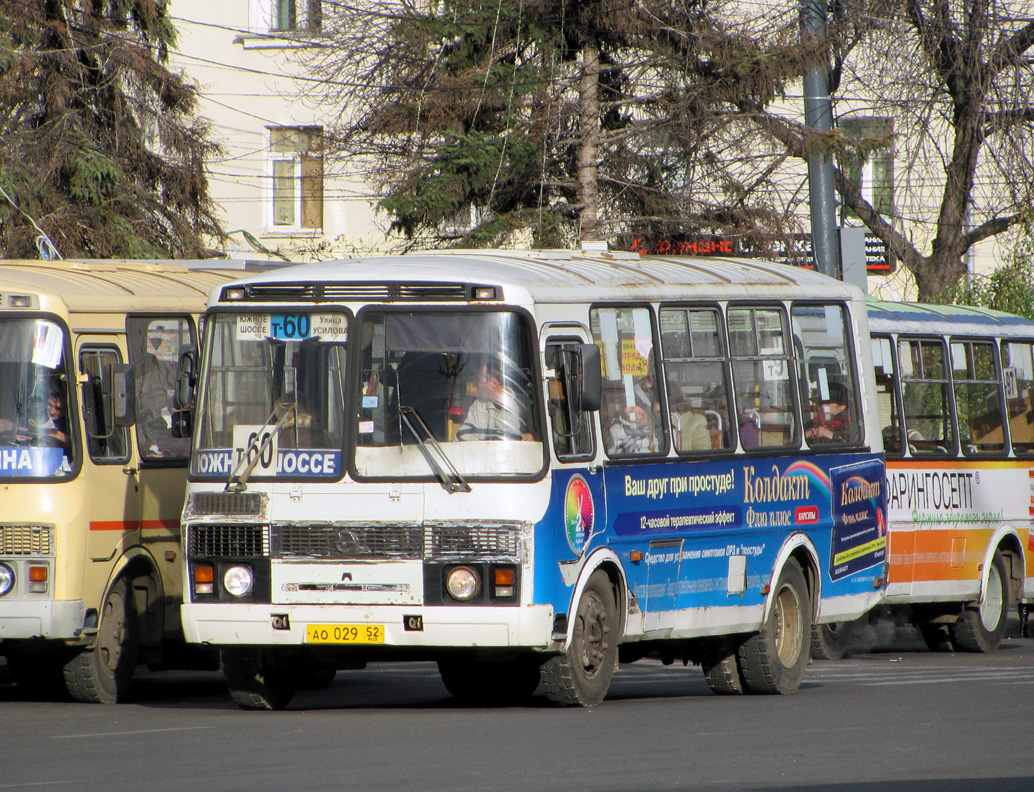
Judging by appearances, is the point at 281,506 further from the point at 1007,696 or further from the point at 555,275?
the point at 1007,696

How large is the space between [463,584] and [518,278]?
5.90 ft

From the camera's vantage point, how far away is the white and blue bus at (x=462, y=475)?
10.7 metres

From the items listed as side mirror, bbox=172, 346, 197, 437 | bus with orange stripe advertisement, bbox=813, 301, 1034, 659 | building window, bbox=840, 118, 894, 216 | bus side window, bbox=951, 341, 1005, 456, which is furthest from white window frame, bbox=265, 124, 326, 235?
side mirror, bbox=172, 346, 197, 437

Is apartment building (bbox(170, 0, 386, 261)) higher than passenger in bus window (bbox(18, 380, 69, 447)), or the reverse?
apartment building (bbox(170, 0, 386, 261))

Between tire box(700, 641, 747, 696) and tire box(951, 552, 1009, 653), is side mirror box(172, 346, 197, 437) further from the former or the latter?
tire box(951, 552, 1009, 653)

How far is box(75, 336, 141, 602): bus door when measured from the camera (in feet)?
39.3

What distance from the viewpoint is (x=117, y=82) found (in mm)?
25703

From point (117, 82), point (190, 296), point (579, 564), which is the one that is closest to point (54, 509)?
point (190, 296)

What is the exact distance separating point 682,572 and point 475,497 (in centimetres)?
197

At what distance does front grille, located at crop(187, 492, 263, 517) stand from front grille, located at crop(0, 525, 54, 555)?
3.57ft

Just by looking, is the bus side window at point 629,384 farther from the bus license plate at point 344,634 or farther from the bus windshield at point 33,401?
the bus windshield at point 33,401

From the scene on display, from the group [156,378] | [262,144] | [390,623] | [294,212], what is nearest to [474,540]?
[390,623]

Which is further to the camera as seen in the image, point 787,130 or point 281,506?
point 787,130

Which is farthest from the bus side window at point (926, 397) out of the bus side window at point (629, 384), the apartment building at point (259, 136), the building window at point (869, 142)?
the apartment building at point (259, 136)
